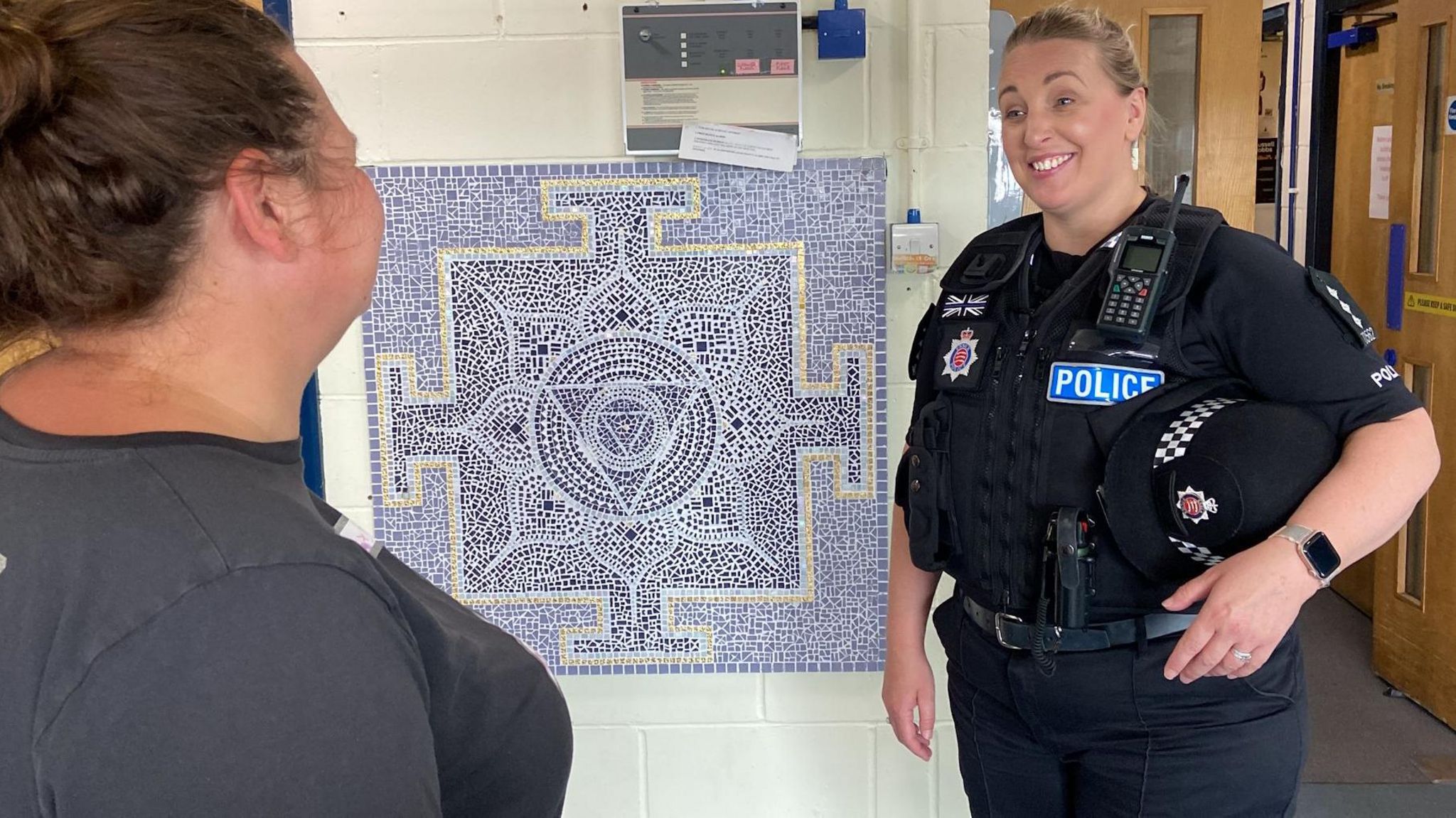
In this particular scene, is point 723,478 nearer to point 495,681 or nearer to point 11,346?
point 495,681

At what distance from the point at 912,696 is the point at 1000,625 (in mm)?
274

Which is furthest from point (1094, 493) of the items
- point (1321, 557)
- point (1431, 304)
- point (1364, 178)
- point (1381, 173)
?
point (1364, 178)

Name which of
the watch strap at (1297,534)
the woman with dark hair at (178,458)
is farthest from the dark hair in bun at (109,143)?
the watch strap at (1297,534)

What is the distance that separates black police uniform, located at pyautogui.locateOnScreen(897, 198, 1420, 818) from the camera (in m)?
1.27

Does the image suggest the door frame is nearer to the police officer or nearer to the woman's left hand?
the police officer

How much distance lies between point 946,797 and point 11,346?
6.13ft

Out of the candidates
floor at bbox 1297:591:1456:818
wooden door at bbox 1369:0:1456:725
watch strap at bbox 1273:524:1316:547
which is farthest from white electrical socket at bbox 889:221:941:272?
wooden door at bbox 1369:0:1456:725

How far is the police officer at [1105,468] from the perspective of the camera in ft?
4.04

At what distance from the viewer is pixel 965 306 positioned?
1518 millimetres

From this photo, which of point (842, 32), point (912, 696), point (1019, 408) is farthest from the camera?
point (842, 32)

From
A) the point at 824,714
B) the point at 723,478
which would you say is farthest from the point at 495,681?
the point at 824,714

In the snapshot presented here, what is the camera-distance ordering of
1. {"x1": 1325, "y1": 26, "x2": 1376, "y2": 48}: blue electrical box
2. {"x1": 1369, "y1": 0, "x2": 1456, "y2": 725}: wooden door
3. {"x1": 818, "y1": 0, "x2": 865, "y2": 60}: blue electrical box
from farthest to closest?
1. {"x1": 1325, "y1": 26, "x2": 1376, "y2": 48}: blue electrical box
2. {"x1": 1369, "y1": 0, "x2": 1456, "y2": 725}: wooden door
3. {"x1": 818, "y1": 0, "x2": 865, "y2": 60}: blue electrical box

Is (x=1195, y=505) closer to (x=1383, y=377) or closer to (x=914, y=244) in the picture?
(x=1383, y=377)

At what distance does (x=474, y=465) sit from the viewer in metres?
2.15
